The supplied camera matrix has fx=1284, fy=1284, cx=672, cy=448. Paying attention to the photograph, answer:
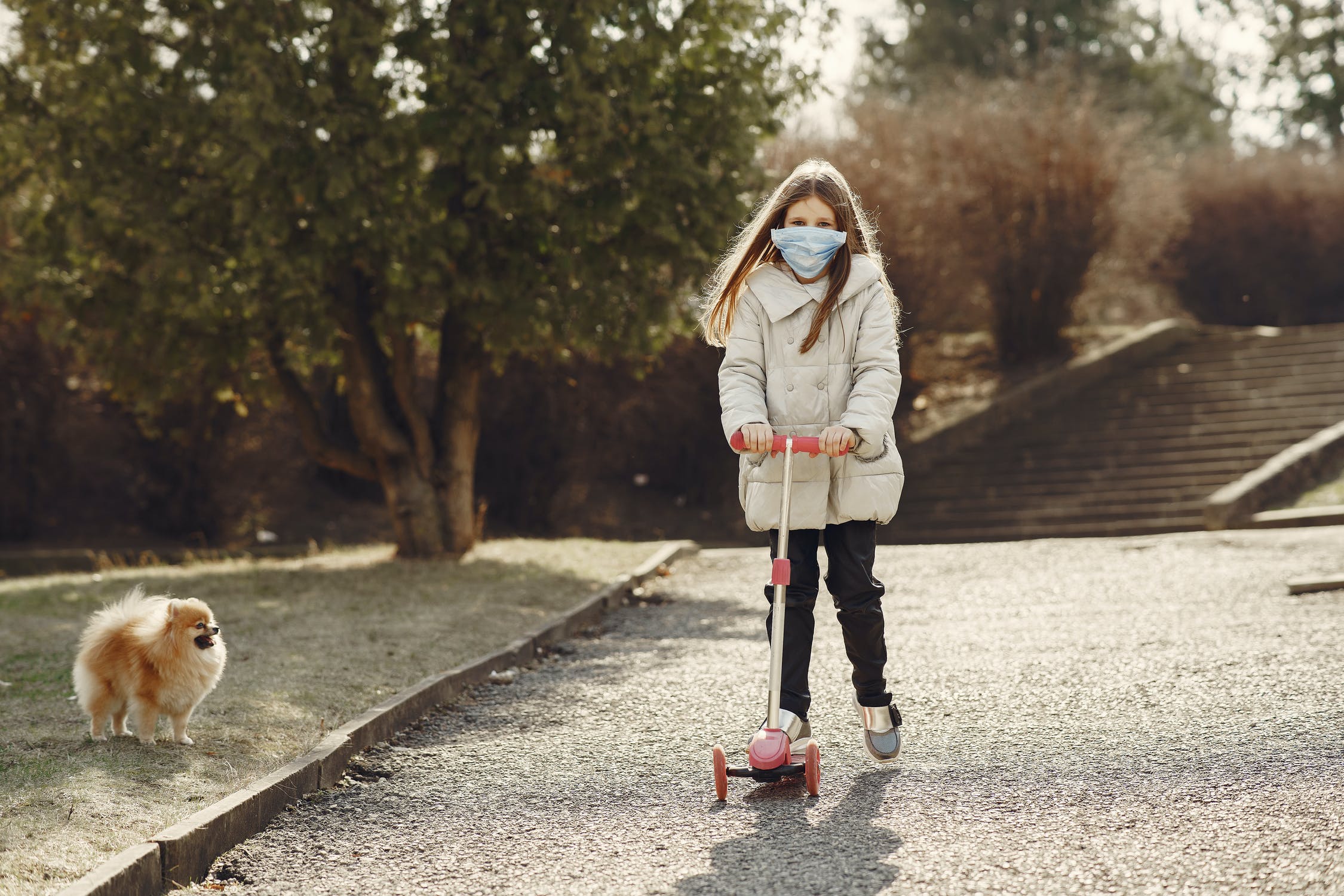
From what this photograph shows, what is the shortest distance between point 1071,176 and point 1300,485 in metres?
8.28

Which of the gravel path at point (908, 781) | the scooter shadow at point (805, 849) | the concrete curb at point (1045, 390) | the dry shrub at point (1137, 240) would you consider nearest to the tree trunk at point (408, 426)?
the gravel path at point (908, 781)

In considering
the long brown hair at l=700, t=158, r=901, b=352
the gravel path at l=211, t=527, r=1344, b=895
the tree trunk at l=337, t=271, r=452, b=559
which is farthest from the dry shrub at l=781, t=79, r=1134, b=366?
the long brown hair at l=700, t=158, r=901, b=352

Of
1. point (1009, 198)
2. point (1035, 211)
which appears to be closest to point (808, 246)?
point (1009, 198)

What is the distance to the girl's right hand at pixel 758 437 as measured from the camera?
443 centimetres

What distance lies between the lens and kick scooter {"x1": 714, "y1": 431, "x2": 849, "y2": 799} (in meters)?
4.46

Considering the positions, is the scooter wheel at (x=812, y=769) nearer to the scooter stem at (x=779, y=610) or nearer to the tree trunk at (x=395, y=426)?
the scooter stem at (x=779, y=610)

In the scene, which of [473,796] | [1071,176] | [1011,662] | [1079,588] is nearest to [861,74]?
[1071,176]

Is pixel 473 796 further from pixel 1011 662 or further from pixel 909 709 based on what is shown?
pixel 1011 662

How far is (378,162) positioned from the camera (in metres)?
11.0

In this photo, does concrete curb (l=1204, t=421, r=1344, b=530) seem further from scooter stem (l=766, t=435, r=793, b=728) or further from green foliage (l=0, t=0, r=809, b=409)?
scooter stem (l=766, t=435, r=793, b=728)

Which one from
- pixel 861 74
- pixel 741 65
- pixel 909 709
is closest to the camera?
pixel 909 709

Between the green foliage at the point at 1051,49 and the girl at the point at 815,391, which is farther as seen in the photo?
the green foliage at the point at 1051,49

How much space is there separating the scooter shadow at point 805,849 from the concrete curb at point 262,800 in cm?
157

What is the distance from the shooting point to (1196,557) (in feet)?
39.1
